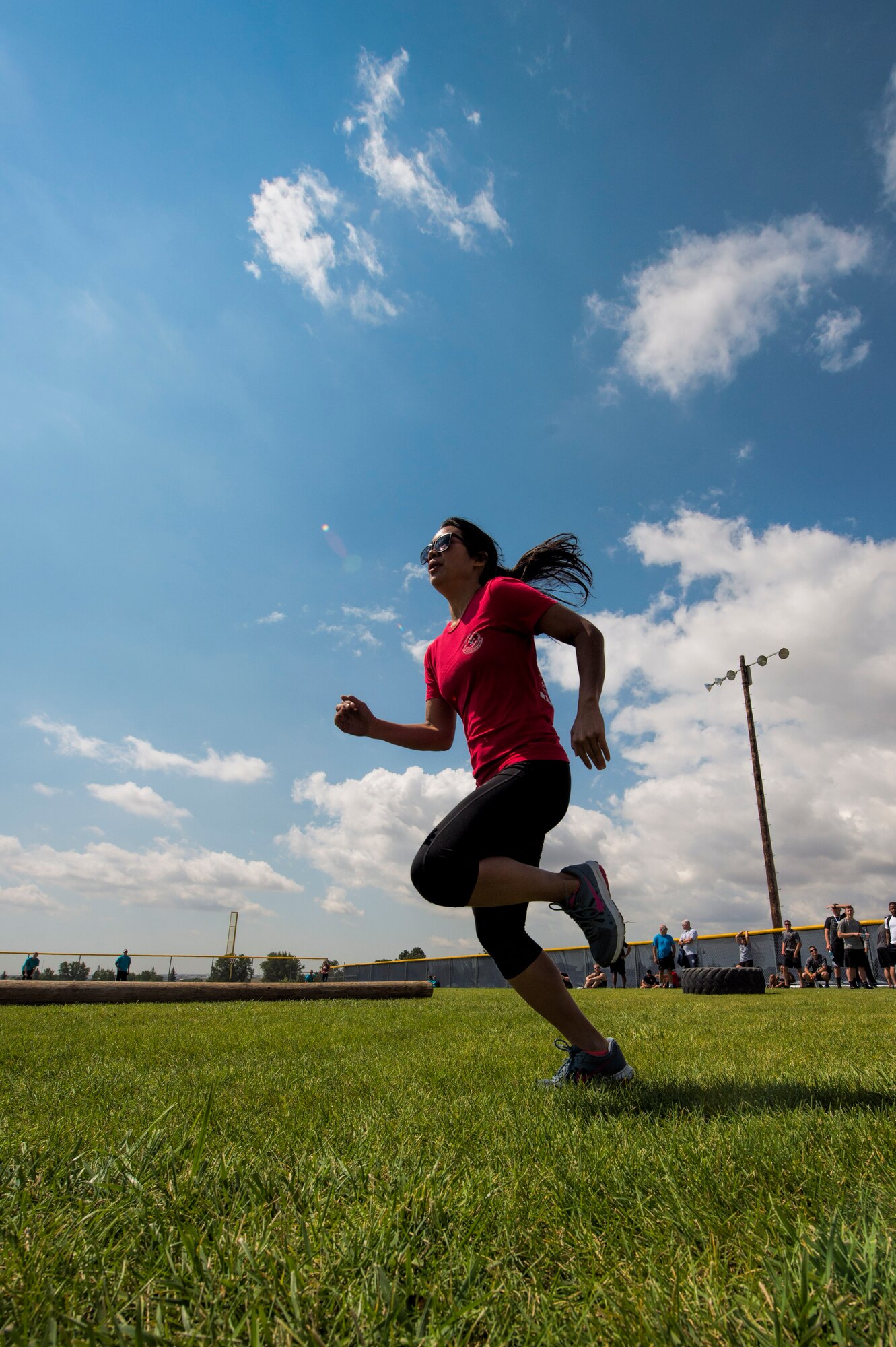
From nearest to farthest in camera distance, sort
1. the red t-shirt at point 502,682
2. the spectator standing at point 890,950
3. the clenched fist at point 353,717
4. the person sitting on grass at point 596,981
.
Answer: the red t-shirt at point 502,682 → the clenched fist at point 353,717 → the spectator standing at point 890,950 → the person sitting on grass at point 596,981

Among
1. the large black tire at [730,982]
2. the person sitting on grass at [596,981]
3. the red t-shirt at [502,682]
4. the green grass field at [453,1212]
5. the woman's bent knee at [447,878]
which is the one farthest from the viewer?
the person sitting on grass at [596,981]

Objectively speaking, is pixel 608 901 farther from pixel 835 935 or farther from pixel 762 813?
pixel 762 813

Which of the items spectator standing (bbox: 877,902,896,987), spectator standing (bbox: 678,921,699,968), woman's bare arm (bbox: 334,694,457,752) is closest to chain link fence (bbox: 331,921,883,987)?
spectator standing (bbox: 678,921,699,968)

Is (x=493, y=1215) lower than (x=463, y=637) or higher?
lower

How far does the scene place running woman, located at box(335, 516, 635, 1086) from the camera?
9.62 feet

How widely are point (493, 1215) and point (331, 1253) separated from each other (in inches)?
14.9

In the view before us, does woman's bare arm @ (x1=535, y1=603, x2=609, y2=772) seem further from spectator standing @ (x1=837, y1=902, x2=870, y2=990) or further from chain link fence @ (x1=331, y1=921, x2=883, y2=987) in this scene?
spectator standing @ (x1=837, y1=902, x2=870, y2=990)

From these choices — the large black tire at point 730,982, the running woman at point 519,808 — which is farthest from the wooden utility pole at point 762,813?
the running woman at point 519,808

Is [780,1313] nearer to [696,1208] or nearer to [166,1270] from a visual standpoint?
[696,1208]

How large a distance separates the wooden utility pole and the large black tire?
455 inches

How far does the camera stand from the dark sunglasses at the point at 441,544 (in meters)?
4.12

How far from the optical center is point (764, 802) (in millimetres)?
25125

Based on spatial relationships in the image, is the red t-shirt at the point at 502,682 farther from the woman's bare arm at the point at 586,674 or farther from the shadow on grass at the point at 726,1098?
the shadow on grass at the point at 726,1098

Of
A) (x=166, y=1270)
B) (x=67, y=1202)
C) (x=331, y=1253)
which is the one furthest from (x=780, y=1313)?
(x=67, y=1202)
